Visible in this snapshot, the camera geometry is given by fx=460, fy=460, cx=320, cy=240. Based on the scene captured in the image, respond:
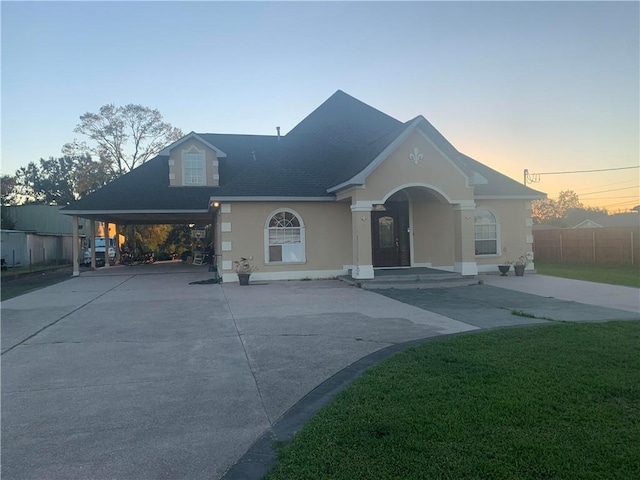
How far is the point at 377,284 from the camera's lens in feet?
48.5

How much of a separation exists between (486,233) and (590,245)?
8.47 meters

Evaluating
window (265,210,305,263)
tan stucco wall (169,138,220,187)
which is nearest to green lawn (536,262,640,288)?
window (265,210,305,263)

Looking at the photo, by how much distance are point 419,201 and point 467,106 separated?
387 centimetres

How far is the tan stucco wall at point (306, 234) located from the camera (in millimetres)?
16406

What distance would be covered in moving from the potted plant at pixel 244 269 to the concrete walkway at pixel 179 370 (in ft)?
10.3

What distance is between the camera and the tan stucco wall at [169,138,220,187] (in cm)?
2169

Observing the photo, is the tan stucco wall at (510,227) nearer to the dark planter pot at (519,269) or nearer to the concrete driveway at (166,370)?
the dark planter pot at (519,269)

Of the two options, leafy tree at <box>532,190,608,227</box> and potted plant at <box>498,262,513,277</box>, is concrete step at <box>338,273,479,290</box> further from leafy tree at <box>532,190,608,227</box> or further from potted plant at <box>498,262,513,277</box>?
leafy tree at <box>532,190,608,227</box>

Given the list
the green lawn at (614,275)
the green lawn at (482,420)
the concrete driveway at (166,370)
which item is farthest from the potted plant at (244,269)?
the green lawn at (614,275)

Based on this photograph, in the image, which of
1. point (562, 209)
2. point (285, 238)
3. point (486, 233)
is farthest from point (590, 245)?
point (562, 209)

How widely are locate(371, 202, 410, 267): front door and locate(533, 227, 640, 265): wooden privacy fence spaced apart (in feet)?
37.3

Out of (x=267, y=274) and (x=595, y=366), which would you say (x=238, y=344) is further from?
(x=267, y=274)

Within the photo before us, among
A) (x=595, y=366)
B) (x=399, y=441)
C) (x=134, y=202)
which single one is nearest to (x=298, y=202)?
(x=134, y=202)

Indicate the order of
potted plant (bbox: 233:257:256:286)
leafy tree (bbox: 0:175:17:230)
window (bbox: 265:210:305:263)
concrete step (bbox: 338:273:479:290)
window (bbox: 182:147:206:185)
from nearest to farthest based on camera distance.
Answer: concrete step (bbox: 338:273:479:290), potted plant (bbox: 233:257:256:286), window (bbox: 265:210:305:263), window (bbox: 182:147:206:185), leafy tree (bbox: 0:175:17:230)
